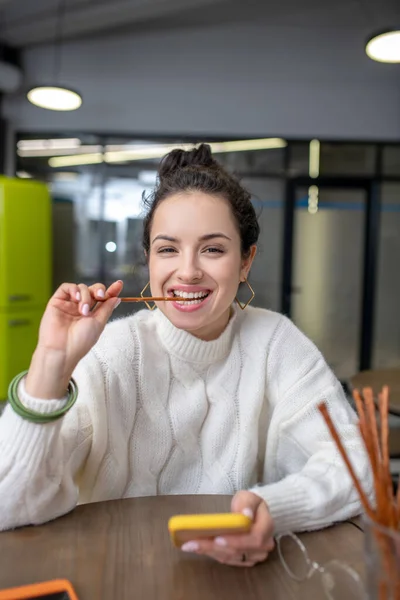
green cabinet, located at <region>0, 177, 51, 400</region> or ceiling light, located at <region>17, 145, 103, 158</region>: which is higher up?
ceiling light, located at <region>17, 145, 103, 158</region>

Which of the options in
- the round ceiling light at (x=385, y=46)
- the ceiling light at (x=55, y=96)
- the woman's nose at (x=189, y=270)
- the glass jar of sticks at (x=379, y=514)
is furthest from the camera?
the ceiling light at (x=55, y=96)

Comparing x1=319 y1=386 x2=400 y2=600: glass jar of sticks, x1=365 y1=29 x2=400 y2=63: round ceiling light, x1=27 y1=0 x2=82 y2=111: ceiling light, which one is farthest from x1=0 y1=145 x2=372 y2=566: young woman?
x1=27 y1=0 x2=82 y2=111: ceiling light

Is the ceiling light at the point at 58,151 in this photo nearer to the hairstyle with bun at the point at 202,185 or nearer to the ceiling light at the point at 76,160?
the ceiling light at the point at 76,160

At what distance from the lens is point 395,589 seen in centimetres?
53

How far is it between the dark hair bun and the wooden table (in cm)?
83

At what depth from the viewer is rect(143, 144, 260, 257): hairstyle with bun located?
3.96 ft

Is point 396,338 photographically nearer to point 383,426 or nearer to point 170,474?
point 170,474

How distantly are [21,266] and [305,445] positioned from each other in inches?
148

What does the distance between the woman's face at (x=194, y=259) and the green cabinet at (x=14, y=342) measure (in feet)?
10.7

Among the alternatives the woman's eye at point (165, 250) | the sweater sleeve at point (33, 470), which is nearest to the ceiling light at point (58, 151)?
the woman's eye at point (165, 250)

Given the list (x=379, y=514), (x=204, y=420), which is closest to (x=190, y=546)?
(x=379, y=514)

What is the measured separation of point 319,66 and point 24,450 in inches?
200

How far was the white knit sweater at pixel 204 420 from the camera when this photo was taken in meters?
1.01

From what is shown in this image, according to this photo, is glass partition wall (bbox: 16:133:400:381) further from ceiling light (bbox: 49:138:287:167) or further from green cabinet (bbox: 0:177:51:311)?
green cabinet (bbox: 0:177:51:311)
